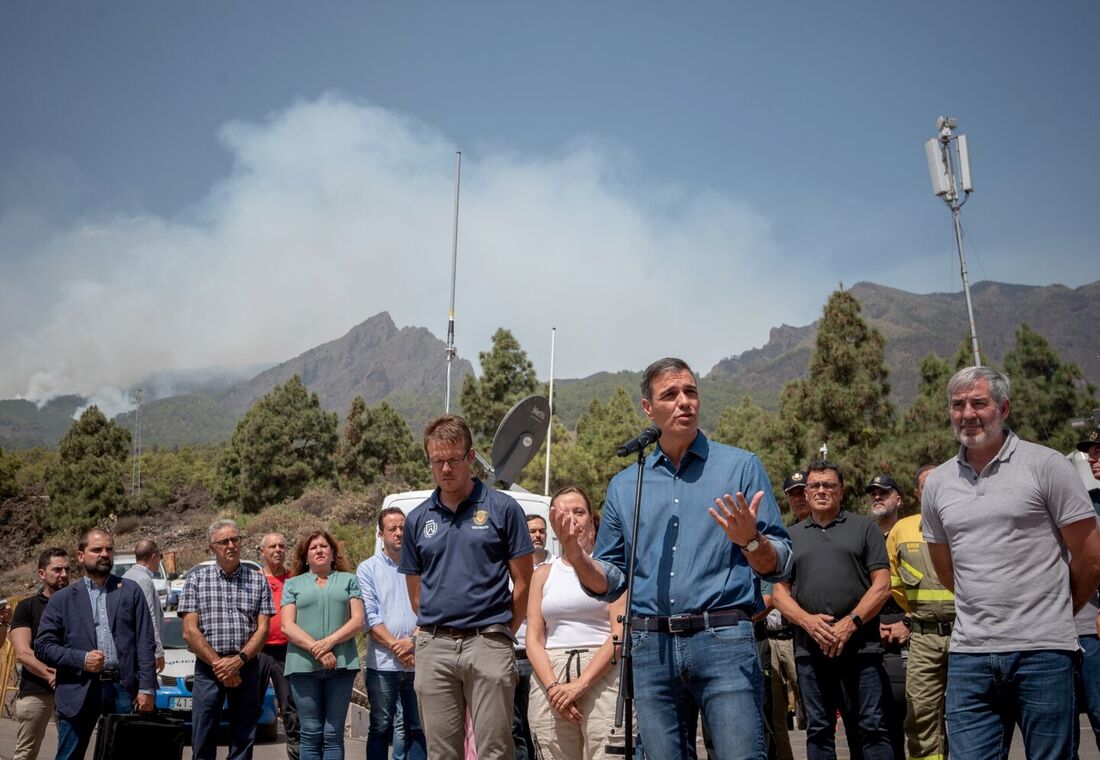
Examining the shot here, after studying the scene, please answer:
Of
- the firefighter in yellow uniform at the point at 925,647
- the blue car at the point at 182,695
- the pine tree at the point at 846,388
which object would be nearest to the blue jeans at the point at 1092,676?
the firefighter in yellow uniform at the point at 925,647

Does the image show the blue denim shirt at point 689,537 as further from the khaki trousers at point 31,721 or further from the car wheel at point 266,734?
the car wheel at point 266,734

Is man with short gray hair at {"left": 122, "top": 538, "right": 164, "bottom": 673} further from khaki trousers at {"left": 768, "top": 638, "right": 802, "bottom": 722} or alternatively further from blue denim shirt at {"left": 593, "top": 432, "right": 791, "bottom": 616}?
khaki trousers at {"left": 768, "top": 638, "right": 802, "bottom": 722}

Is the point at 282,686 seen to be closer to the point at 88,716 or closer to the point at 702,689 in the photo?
the point at 88,716

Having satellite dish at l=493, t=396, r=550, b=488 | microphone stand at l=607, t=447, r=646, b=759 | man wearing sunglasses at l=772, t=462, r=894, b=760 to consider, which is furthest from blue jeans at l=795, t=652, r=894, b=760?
satellite dish at l=493, t=396, r=550, b=488

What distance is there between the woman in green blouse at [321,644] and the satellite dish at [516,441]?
3745mm

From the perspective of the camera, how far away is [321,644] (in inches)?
285

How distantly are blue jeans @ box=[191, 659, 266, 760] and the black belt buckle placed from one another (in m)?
4.65

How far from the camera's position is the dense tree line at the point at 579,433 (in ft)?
93.9

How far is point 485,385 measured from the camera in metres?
40.2

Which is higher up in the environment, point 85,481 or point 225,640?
point 85,481

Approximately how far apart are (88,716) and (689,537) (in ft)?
17.8

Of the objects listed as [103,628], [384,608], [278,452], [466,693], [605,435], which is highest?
[278,452]

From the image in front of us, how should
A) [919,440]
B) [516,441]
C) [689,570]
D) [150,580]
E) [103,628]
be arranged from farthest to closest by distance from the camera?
[919,440] → [516,441] → [150,580] → [103,628] → [689,570]

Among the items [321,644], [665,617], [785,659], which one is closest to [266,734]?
[321,644]
